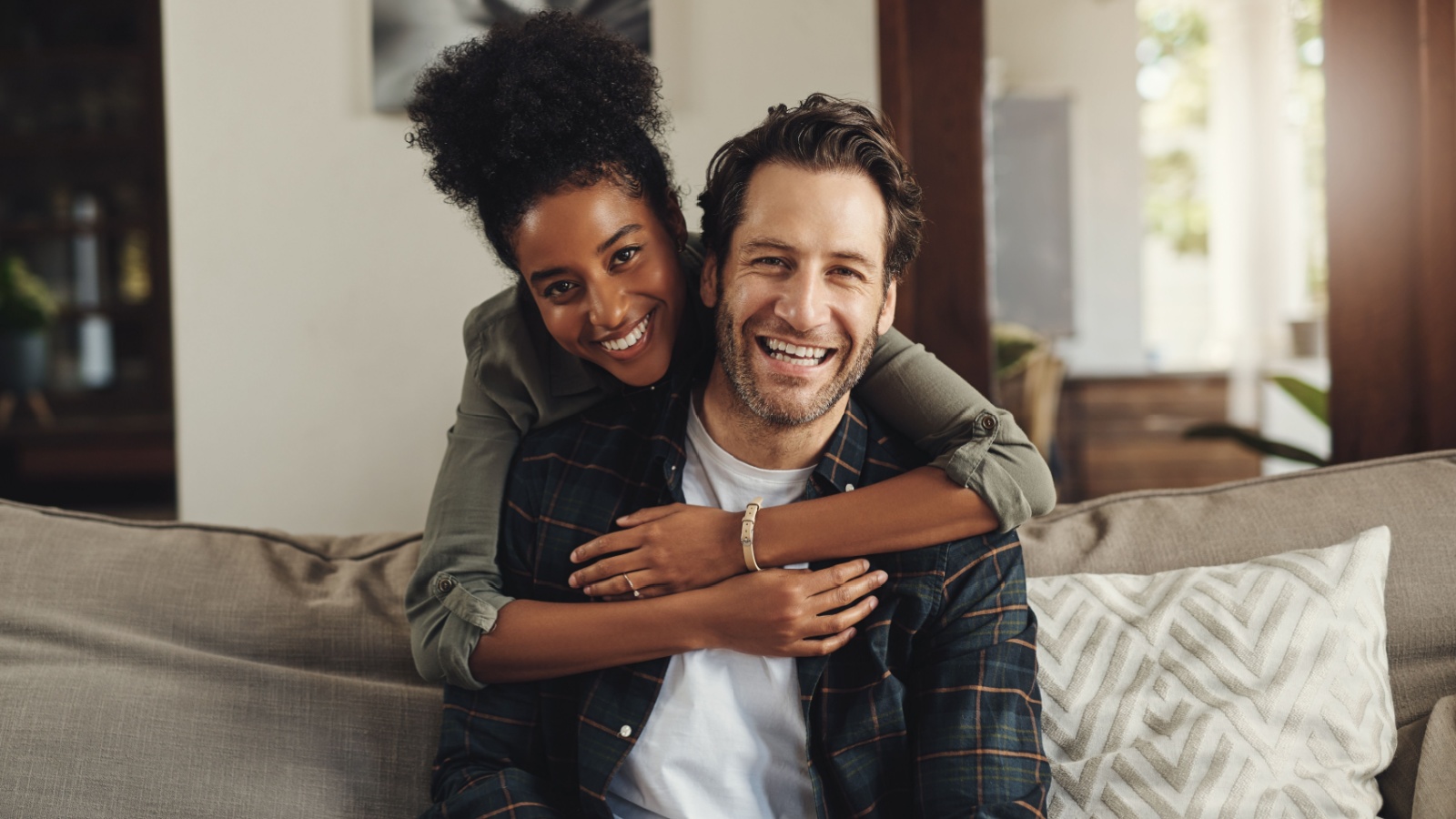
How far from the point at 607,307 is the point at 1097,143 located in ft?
9.92

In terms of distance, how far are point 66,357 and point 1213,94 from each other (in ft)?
16.1

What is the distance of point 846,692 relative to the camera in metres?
1.24

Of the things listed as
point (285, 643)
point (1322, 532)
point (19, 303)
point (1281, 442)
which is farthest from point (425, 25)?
point (19, 303)

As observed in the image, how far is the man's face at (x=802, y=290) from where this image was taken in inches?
47.1

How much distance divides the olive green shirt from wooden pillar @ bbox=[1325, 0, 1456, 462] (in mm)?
1097

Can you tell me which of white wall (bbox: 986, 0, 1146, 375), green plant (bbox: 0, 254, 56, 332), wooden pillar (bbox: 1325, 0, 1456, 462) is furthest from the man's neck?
green plant (bbox: 0, 254, 56, 332)

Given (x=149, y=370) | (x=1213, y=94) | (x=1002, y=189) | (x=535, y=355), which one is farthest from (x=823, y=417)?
(x=149, y=370)

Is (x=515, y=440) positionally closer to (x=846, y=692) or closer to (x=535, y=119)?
(x=535, y=119)

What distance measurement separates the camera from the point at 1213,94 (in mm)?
4258

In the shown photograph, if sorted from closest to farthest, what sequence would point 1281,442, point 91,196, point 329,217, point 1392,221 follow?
1. point 1392,221
2. point 329,217
3. point 1281,442
4. point 91,196

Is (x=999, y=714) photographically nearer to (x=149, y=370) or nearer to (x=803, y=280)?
(x=803, y=280)

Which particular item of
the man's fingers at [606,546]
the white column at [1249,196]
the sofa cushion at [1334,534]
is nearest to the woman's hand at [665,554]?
the man's fingers at [606,546]

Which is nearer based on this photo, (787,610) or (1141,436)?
(787,610)

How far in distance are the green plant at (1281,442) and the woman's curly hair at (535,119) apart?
151 cm
